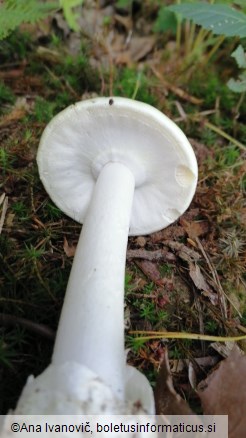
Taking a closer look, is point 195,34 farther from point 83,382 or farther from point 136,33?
point 83,382

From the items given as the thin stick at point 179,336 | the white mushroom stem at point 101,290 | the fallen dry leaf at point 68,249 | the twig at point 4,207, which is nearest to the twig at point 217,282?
the thin stick at point 179,336

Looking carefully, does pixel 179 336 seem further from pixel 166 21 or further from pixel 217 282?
pixel 166 21

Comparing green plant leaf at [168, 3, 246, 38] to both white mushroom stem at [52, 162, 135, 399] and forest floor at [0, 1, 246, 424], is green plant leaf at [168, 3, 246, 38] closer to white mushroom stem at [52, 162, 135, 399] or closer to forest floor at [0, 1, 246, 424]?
forest floor at [0, 1, 246, 424]

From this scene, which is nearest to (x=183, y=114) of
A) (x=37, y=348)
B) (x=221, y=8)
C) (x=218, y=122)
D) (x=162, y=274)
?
(x=218, y=122)

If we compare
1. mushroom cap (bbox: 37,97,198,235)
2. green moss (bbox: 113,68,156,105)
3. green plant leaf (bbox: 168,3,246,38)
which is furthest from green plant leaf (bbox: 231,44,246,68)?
mushroom cap (bbox: 37,97,198,235)

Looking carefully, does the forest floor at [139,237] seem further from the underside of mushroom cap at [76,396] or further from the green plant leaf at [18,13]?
the green plant leaf at [18,13]

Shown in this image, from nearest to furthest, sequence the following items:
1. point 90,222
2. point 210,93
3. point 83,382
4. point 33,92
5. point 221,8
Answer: point 83,382 < point 90,222 < point 221,8 < point 33,92 < point 210,93
